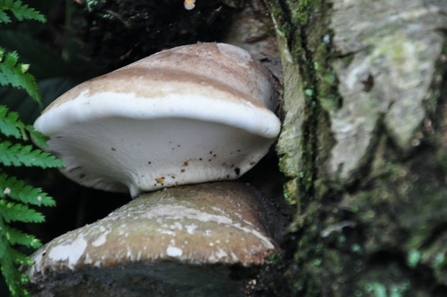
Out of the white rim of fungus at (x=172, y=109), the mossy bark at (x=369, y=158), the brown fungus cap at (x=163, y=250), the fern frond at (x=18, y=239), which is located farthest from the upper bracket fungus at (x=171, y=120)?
the fern frond at (x=18, y=239)

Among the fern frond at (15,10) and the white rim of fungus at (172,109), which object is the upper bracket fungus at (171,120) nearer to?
the white rim of fungus at (172,109)

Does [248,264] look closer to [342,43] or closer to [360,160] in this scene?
[360,160]

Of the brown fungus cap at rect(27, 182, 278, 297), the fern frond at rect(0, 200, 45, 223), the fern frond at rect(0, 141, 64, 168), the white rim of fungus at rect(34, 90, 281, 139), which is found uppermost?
the white rim of fungus at rect(34, 90, 281, 139)

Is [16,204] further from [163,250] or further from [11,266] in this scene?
[163,250]

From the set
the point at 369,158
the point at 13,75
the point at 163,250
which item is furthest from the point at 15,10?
the point at 369,158

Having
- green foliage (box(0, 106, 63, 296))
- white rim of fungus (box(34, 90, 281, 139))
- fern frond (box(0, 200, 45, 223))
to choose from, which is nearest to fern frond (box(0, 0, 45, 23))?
green foliage (box(0, 106, 63, 296))

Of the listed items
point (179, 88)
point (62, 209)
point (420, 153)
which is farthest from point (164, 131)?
point (62, 209)

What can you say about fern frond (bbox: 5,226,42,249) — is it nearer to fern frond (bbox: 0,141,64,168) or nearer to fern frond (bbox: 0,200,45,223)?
fern frond (bbox: 0,200,45,223)
